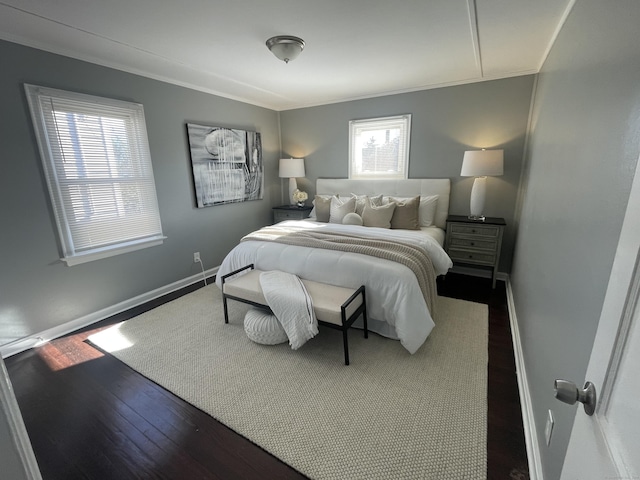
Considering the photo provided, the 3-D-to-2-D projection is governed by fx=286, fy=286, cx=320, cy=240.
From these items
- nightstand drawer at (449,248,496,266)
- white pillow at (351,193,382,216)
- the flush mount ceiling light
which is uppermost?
the flush mount ceiling light

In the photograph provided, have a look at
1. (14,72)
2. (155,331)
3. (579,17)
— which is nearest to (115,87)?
(14,72)

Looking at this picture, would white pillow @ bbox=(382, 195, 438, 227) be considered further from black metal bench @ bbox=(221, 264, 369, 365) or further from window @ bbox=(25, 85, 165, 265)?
window @ bbox=(25, 85, 165, 265)

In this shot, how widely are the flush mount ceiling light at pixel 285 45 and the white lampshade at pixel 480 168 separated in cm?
216

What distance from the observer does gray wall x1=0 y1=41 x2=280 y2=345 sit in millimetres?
2227

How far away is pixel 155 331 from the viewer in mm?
2611

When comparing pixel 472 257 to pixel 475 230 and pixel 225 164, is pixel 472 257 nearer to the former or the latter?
pixel 475 230

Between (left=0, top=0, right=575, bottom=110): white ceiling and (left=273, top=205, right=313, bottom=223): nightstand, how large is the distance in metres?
1.89

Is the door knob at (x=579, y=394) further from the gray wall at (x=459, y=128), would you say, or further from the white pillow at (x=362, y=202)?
the gray wall at (x=459, y=128)

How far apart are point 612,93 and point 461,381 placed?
5.72 ft

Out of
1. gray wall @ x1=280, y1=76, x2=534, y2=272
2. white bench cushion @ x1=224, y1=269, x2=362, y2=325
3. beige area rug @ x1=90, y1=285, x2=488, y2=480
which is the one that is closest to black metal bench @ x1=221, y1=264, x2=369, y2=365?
white bench cushion @ x1=224, y1=269, x2=362, y2=325

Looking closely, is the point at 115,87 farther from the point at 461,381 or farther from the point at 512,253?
the point at 512,253

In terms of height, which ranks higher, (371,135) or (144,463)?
(371,135)

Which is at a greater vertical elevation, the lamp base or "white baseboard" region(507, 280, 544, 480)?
the lamp base

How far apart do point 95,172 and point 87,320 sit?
1.42 m
